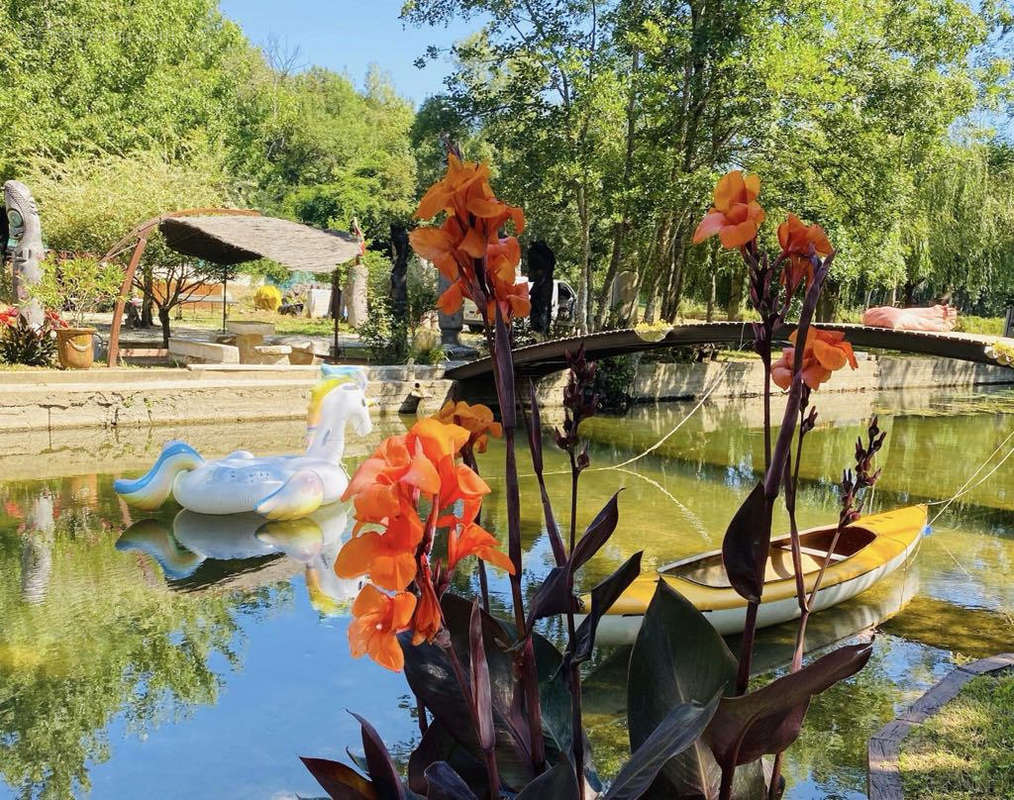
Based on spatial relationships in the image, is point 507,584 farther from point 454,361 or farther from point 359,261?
point 359,261

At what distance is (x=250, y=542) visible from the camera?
812 cm

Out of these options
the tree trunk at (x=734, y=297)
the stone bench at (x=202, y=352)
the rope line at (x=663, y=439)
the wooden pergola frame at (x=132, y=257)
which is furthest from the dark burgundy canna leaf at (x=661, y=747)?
Answer: the tree trunk at (x=734, y=297)

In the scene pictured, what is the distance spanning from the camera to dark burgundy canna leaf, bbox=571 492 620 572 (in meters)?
1.23

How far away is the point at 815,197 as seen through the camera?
52.1 ft

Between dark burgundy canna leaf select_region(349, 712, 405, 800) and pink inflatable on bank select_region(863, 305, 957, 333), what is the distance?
14571 mm

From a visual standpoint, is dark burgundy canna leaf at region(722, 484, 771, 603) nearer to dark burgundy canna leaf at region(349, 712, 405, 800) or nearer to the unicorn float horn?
dark burgundy canna leaf at region(349, 712, 405, 800)

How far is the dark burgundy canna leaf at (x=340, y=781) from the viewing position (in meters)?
1.31

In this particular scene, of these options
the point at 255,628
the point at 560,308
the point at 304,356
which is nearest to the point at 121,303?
the point at 304,356

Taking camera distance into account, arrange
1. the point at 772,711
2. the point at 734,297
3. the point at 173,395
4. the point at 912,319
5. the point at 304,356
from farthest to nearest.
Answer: the point at 734,297 → the point at 304,356 → the point at 912,319 → the point at 173,395 → the point at 772,711

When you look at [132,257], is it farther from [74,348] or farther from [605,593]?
[605,593]

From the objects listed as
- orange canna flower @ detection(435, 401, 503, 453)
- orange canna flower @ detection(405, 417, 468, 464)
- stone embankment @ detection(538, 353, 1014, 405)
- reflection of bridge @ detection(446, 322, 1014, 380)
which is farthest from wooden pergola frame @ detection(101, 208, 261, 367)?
orange canna flower @ detection(405, 417, 468, 464)

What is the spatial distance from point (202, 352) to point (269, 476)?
8.66 meters

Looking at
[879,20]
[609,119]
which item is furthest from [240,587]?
[879,20]

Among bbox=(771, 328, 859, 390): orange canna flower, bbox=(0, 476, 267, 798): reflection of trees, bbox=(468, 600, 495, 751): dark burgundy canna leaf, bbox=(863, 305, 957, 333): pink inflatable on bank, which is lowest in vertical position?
bbox=(0, 476, 267, 798): reflection of trees
